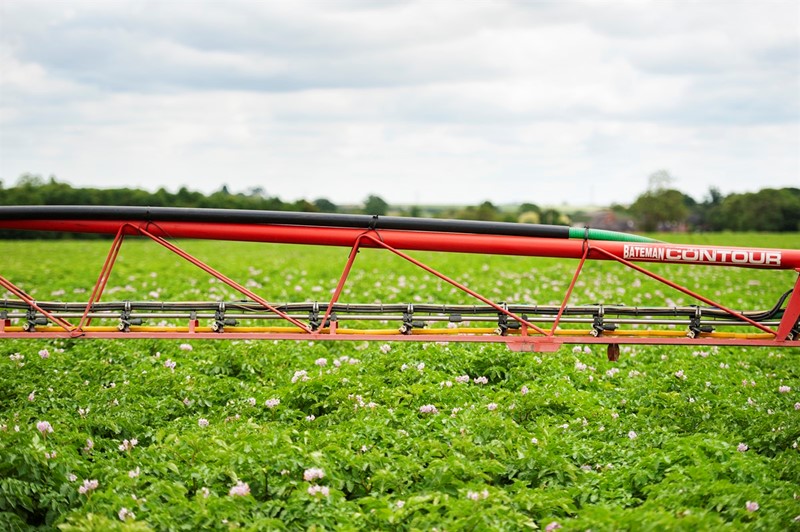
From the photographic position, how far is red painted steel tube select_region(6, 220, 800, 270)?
7930mm

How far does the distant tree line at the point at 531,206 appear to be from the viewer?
46.3 meters

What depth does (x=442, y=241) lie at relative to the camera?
8.02 meters

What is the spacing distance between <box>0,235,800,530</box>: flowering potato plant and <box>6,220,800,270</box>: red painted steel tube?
5.48 ft

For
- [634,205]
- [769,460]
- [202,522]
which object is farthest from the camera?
[634,205]

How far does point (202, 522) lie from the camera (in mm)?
5605

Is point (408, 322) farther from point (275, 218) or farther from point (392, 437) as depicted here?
point (275, 218)

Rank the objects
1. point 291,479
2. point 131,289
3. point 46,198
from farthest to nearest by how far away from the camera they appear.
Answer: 1. point 46,198
2. point 131,289
3. point 291,479

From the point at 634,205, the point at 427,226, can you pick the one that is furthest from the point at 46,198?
the point at 634,205

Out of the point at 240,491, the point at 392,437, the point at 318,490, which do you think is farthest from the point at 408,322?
the point at 240,491

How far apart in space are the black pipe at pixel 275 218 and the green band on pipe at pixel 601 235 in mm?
109

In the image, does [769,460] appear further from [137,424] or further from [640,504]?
[137,424]

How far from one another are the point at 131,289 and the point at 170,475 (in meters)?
11.2

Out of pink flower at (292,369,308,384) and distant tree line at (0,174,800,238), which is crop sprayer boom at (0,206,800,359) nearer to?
pink flower at (292,369,308,384)

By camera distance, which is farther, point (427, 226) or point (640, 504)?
point (427, 226)
